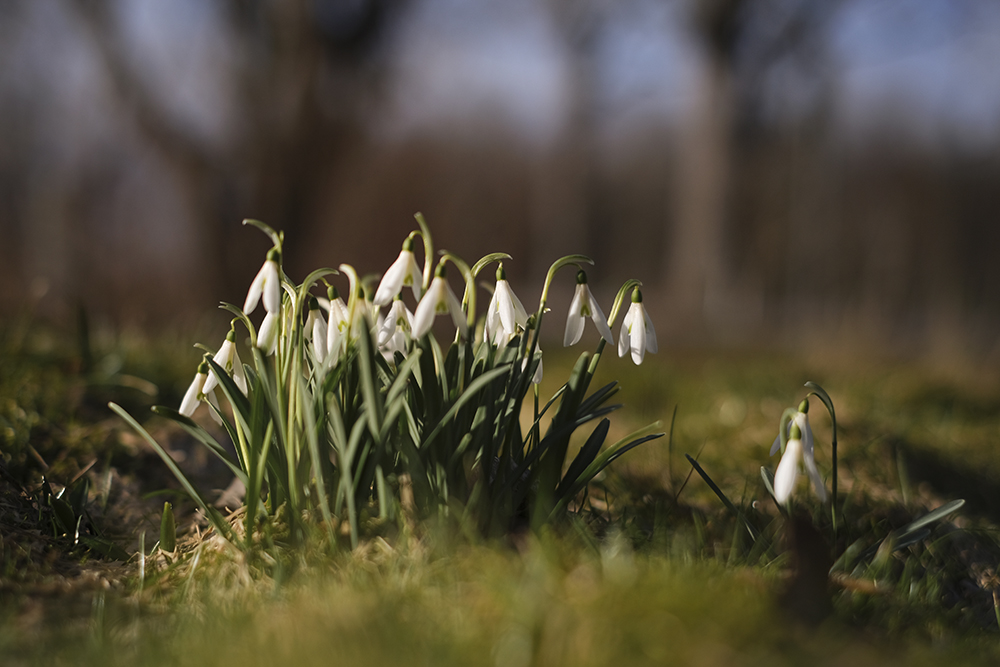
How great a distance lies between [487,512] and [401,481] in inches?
7.4

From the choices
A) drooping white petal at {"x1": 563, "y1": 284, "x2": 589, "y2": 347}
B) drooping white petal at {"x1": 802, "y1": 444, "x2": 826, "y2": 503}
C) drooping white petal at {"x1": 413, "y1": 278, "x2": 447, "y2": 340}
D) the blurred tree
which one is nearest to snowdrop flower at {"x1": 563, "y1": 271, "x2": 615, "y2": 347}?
drooping white petal at {"x1": 563, "y1": 284, "x2": 589, "y2": 347}

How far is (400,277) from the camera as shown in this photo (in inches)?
55.5

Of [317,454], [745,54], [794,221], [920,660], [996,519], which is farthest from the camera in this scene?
[794,221]

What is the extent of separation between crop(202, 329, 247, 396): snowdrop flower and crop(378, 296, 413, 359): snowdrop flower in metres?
0.33

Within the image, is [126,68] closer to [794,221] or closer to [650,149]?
[794,221]

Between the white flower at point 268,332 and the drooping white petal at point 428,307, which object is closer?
the drooping white petal at point 428,307

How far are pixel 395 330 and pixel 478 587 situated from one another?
562mm

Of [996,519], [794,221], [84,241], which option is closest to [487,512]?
[996,519]

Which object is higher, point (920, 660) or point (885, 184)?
point (885, 184)

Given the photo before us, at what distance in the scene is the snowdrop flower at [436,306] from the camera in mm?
1339

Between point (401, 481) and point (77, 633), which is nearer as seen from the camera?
point (77, 633)

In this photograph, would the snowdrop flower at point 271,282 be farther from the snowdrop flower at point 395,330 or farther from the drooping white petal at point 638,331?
the drooping white petal at point 638,331

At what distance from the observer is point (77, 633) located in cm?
122

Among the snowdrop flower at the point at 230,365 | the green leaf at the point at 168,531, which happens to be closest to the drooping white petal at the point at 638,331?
the snowdrop flower at the point at 230,365
